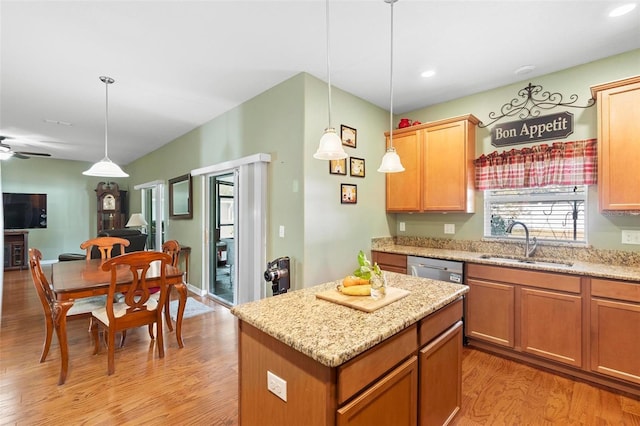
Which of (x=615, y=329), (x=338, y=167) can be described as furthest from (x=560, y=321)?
(x=338, y=167)

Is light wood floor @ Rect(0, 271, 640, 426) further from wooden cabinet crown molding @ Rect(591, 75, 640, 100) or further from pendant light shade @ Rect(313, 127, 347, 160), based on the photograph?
wooden cabinet crown molding @ Rect(591, 75, 640, 100)

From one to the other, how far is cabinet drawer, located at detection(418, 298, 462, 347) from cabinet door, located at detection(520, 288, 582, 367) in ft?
3.76

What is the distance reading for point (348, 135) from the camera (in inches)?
131

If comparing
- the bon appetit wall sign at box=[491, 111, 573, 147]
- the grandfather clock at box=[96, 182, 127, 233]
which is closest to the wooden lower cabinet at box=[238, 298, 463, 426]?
the bon appetit wall sign at box=[491, 111, 573, 147]

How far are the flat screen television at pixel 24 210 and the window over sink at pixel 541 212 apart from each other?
9.39 m

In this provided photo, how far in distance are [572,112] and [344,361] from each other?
3.21 metres

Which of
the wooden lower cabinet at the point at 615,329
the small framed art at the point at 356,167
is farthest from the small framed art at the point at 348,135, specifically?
the wooden lower cabinet at the point at 615,329

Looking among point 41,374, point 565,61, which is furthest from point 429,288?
point 41,374

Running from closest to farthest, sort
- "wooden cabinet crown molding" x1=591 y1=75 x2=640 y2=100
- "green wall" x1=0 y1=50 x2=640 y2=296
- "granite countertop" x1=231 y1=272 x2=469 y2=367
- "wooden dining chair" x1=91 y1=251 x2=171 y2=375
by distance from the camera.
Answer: "granite countertop" x1=231 y1=272 x2=469 y2=367 → "wooden cabinet crown molding" x1=591 y1=75 x2=640 y2=100 → "wooden dining chair" x1=91 y1=251 x2=171 y2=375 → "green wall" x1=0 y1=50 x2=640 y2=296

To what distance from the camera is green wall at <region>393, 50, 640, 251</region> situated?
255cm

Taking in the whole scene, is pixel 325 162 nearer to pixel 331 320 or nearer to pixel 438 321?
pixel 438 321

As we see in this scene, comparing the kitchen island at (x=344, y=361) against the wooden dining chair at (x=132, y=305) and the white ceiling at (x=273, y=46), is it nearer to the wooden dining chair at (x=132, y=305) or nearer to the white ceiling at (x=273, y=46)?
the wooden dining chair at (x=132, y=305)

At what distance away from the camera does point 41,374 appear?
2.38m

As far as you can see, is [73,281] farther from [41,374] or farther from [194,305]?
[194,305]
